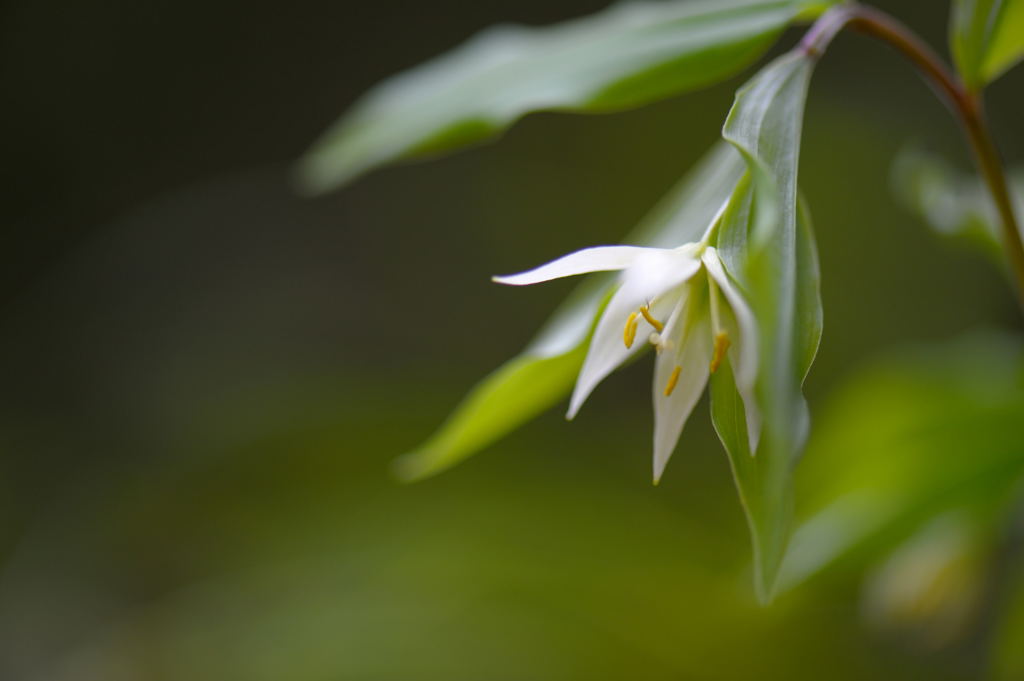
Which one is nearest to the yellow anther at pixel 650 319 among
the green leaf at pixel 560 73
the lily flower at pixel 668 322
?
the lily flower at pixel 668 322

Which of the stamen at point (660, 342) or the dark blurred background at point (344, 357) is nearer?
the stamen at point (660, 342)

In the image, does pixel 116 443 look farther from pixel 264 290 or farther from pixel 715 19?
pixel 715 19

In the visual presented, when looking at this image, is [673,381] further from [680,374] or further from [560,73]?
[560,73]

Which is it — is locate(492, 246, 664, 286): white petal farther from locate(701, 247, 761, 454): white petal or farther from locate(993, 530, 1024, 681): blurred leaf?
locate(993, 530, 1024, 681): blurred leaf

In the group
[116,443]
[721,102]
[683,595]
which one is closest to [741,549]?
[683,595]

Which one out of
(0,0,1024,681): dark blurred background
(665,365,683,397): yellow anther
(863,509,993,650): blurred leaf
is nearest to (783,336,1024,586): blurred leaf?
(863,509,993,650): blurred leaf

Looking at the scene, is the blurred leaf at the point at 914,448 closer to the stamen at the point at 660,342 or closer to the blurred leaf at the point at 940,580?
the blurred leaf at the point at 940,580

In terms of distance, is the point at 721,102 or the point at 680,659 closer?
the point at 680,659
